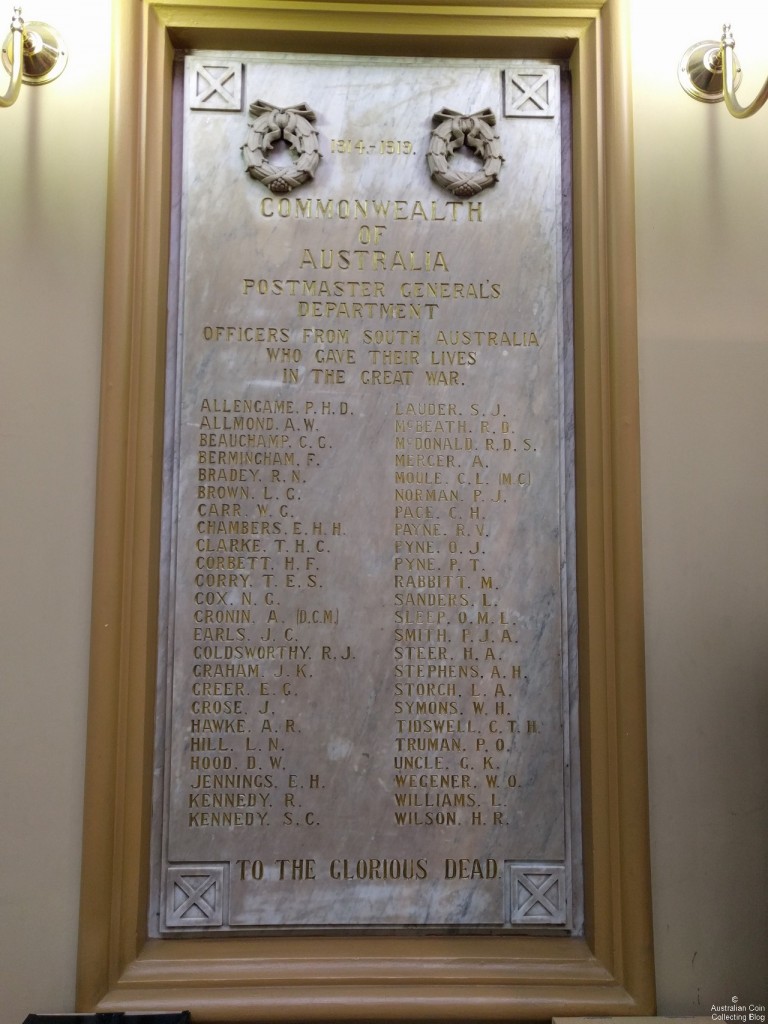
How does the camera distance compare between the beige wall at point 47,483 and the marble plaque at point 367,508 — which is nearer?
the beige wall at point 47,483

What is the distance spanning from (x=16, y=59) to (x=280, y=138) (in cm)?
80

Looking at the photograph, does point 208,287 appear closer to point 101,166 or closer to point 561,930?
point 101,166

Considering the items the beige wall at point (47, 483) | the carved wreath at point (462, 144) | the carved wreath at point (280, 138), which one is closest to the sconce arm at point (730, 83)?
the carved wreath at point (462, 144)

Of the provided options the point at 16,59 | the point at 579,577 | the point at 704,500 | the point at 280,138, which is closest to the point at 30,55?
the point at 16,59

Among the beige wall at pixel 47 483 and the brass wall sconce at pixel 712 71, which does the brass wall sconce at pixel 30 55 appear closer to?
the beige wall at pixel 47 483

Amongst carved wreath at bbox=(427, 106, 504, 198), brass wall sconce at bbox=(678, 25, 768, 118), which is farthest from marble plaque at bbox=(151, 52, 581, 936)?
brass wall sconce at bbox=(678, 25, 768, 118)

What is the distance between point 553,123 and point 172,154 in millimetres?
1238

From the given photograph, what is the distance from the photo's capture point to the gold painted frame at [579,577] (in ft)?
8.77

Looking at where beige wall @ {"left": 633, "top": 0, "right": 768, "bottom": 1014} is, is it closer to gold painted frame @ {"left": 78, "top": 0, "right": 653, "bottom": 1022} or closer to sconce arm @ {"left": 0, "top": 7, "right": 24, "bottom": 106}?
A: gold painted frame @ {"left": 78, "top": 0, "right": 653, "bottom": 1022}

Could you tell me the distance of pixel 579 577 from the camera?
2938 mm

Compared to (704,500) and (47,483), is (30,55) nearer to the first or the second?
(47,483)

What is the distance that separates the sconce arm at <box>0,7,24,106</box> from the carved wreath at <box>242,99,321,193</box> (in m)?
0.68

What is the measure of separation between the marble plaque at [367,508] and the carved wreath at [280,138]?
0.03 feet

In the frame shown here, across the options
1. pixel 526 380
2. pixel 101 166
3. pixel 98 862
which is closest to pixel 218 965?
pixel 98 862
